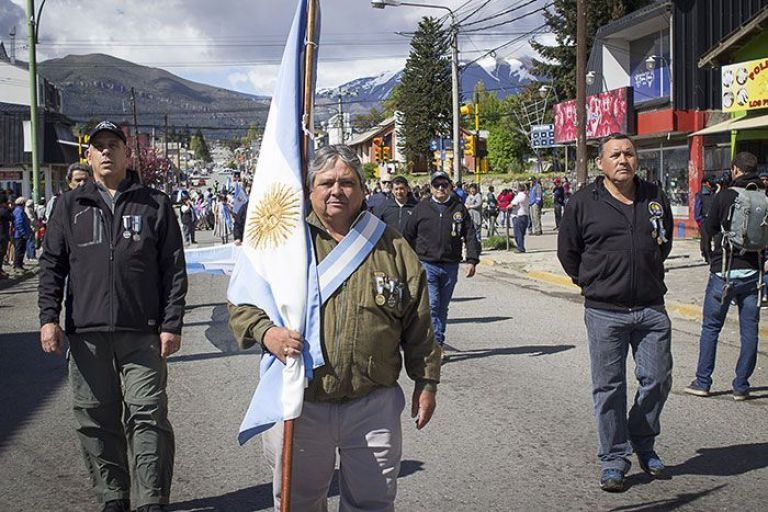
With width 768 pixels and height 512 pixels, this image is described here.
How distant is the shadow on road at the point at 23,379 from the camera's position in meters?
7.38

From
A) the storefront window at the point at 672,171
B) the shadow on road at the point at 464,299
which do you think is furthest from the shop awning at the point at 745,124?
the shadow on road at the point at 464,299

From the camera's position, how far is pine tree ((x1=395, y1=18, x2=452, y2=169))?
8156 centimetres

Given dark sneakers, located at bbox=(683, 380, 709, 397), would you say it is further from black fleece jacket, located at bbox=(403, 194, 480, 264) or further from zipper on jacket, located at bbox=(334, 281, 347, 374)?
zipper on jacket, located at bbox=(334, 281, 347, 374)

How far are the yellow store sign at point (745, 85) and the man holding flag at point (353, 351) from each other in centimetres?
1707

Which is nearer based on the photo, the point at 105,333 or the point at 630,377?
the point at 105,333

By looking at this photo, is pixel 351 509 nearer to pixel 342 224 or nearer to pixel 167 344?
pixel 342 224

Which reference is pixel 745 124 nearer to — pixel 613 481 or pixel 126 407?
pixel 613 481

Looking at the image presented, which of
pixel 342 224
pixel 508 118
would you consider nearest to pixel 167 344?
pixel 342 224

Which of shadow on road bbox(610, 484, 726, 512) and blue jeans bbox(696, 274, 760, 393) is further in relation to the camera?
blue jeans bbox(696, 274, 760, 393)

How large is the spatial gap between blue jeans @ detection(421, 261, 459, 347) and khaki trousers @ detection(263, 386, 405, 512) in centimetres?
573

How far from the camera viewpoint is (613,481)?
209 inches

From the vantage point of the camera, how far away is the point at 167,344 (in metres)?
4.71

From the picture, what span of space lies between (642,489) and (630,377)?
3139 mm

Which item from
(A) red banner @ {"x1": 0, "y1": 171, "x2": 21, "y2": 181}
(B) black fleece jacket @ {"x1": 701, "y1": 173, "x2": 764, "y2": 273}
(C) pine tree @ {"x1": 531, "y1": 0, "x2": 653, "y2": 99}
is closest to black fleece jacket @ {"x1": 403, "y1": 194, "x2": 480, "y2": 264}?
(B) black fleece jacket @ {"x1": 701, "y1": 173, "x2": 764, "y2": 273}
